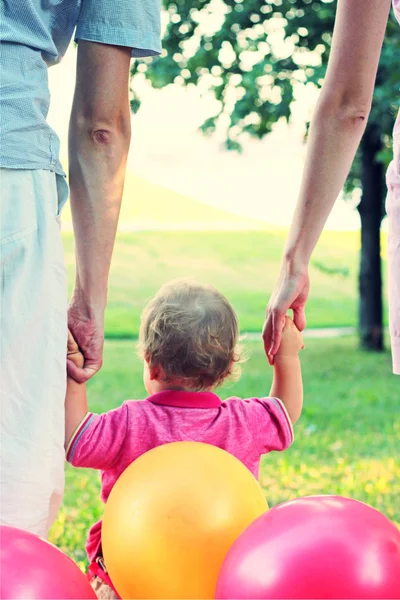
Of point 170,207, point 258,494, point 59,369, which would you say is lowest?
point 170,207

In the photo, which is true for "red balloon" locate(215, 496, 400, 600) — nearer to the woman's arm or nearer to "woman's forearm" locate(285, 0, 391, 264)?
the woman's arm

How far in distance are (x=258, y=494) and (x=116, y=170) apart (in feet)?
3.18

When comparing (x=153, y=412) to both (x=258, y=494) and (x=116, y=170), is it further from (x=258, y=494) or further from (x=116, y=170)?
(x=116, y=170)

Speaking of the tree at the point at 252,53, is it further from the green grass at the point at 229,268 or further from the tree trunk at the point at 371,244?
the green grass at the point at 229,268

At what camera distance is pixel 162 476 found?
2.13m

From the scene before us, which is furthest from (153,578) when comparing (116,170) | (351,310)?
(351,310)

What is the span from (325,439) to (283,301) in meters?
4.52

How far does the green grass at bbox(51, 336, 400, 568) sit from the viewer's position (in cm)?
512

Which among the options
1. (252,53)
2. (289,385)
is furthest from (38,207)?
(252,53)

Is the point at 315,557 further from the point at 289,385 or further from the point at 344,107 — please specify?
the point at 344,107

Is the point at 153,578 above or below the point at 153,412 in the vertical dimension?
below

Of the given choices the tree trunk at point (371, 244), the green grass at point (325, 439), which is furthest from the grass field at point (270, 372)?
the tree trunk at point (371, 244)

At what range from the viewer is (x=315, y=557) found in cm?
178

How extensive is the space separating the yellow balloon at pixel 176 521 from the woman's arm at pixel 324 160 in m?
0.56
